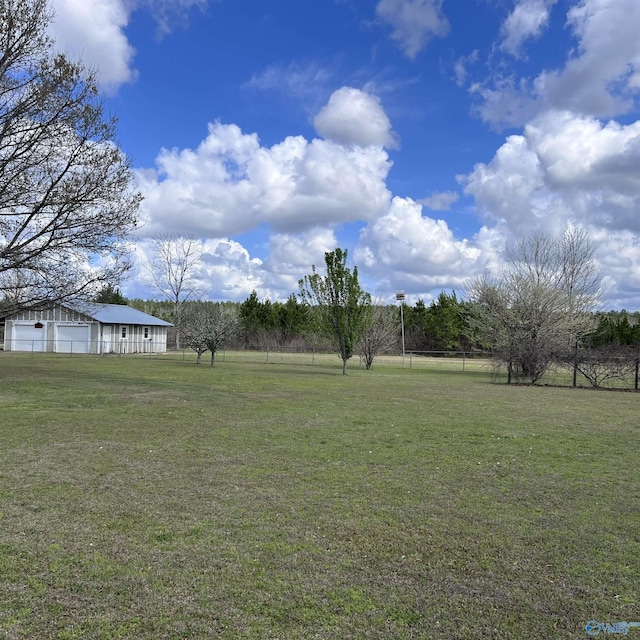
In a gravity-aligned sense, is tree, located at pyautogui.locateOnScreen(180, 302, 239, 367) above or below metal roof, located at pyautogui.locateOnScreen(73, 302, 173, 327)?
below

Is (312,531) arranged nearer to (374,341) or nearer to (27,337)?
(374,341)

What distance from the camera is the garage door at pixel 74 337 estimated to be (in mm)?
40781

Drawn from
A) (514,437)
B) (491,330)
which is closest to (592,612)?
(514,437)

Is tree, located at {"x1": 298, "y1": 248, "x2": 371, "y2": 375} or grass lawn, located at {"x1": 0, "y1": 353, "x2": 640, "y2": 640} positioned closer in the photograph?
grass lawn, located at {"x1": 0, "y1": 353, "x2": 640, "y2": 640}

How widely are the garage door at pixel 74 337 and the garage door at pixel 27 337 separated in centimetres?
133

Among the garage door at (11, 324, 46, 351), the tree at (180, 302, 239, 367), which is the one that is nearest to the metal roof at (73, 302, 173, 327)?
the garage door at (11, 324, 46, 351)

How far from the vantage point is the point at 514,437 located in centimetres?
853

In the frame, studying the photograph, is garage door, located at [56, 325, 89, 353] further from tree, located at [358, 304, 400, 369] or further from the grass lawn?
the grass lawn

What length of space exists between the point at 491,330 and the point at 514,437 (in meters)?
20.0

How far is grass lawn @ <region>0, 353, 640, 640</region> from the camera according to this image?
286 cm

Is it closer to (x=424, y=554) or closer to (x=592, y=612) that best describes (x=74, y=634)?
(x=424, y=554)

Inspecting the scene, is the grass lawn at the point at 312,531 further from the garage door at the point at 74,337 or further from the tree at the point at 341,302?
the garage door at the point at 74,337

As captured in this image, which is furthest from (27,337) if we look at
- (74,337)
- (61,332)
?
(74,337)

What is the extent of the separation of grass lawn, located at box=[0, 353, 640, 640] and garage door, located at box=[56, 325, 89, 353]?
34411mm
